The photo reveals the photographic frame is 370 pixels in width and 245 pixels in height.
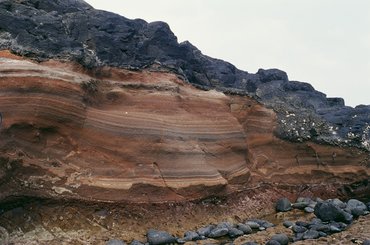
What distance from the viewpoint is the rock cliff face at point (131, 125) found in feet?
27.9

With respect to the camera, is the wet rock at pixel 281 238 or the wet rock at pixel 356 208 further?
the wet rock at pixel 356 208

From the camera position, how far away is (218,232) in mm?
9156

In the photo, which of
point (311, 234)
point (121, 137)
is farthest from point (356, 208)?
point (121, 137)

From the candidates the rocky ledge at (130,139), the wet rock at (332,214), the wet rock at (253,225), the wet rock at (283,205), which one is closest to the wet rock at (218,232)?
the rocky ledge at (130,139)

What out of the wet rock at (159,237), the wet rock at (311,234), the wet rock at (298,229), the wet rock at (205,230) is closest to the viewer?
the wet rock at (159,237)

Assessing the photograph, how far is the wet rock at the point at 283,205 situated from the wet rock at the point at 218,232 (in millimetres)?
2678

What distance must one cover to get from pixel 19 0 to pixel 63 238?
697 cm

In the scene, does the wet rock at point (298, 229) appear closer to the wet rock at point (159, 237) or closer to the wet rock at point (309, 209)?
the wet rock at point (309, 209)

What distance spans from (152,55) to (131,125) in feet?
12.8

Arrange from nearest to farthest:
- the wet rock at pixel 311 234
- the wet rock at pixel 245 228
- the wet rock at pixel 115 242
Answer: the wet rock at pixel 115 242 → the wet rock at pixel 311 234 → the wet rock at pixel 245 228

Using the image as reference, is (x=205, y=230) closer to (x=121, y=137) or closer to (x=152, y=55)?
(x=121, y=137)

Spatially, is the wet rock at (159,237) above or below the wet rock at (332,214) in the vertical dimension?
below

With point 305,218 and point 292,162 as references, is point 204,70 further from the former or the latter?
point 305,218

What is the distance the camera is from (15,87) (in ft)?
27.5
